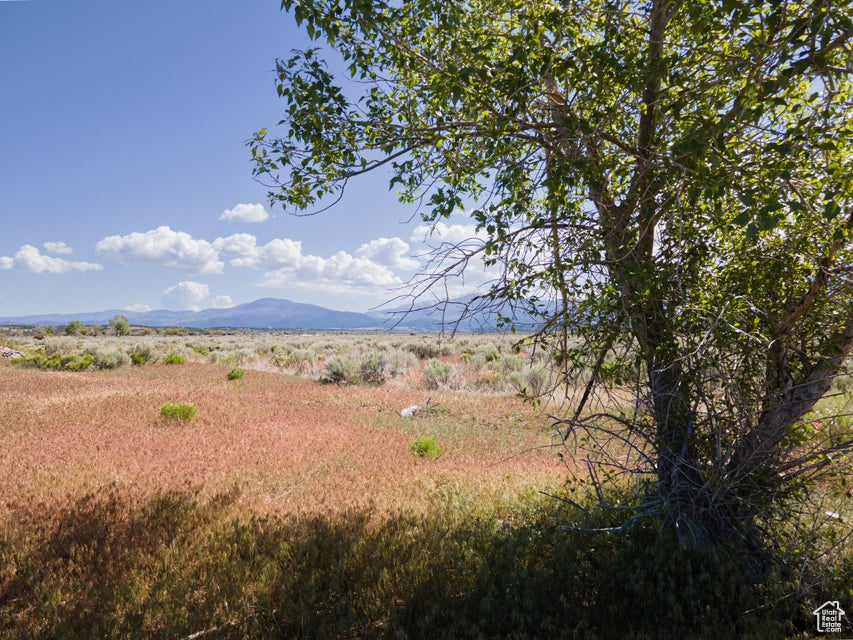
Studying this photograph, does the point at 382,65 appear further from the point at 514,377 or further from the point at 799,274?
the point at 514,377

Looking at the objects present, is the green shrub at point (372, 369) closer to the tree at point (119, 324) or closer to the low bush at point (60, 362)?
the low bush at point (60, 362)

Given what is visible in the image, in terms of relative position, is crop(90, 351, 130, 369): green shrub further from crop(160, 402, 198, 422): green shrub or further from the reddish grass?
crop(160, 402, 198, 422): green shrub

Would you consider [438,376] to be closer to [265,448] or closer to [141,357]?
[265,448]

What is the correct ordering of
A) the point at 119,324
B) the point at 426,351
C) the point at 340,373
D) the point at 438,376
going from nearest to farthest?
1. the point at 438,376
2. the point at 340,373
3. the point at 426,351
4. the point at 119,324

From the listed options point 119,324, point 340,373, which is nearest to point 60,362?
point 340,373

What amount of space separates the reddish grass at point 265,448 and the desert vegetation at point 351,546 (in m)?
0.06

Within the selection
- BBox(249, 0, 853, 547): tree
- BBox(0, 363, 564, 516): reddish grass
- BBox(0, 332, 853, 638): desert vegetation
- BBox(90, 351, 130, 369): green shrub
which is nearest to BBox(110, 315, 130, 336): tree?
BBox(90, 351, 130, 369): green shrub

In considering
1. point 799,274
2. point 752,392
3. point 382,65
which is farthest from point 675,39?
point 752,392

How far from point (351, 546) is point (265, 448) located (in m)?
4.75

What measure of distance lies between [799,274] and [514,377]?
14.4 m

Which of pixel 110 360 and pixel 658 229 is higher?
pixel 658 229

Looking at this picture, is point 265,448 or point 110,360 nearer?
point 265,448

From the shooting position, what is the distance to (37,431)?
31.1 ft

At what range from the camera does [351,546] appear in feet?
15.6
